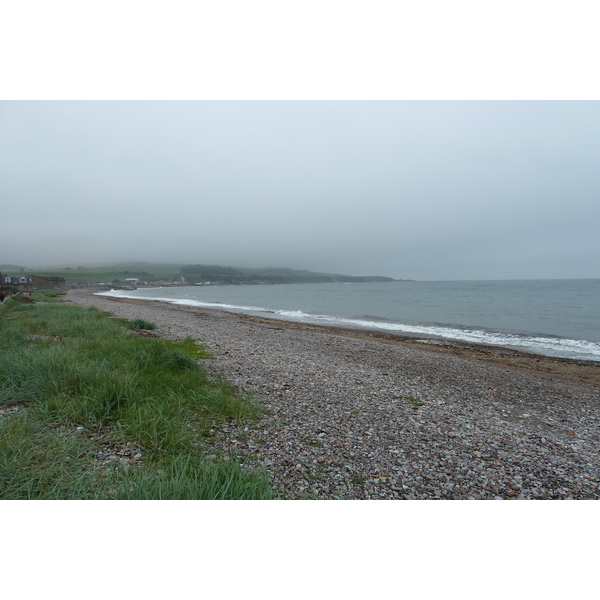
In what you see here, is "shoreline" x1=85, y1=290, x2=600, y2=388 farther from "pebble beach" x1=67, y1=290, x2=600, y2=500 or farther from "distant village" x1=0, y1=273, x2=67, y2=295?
"distant village" x1=0, y1=273, x2=67, y2=295

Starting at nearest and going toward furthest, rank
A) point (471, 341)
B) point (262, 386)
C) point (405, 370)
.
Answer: point (262, 386) → point (405, 370) → point (471, 341)

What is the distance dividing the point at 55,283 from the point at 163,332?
108817 millimetres

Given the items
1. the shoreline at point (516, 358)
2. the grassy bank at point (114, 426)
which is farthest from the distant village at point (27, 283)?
the shoreline at point (516, 358)

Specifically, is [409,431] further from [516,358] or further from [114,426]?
[516,358]

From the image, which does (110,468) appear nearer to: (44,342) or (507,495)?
(507,495)

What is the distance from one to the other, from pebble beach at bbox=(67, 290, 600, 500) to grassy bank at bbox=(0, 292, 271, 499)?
54 cm

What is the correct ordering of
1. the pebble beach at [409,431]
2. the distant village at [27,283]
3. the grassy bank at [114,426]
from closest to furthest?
the grassy bank at [114,426]
the pebble beach at [409,431]
the distant village at [27,283]

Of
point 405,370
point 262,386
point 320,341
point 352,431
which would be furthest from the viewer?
point 320,341

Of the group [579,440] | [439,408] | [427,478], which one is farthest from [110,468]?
[579,440]

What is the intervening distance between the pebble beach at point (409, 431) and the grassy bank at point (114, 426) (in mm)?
545

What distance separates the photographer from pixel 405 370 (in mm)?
10203

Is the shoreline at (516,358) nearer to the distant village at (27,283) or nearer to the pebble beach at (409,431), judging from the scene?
the pebble beach at (409,431)

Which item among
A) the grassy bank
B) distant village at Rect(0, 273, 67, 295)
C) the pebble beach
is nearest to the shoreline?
the pebble beach

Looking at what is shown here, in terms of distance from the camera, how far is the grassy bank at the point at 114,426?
3.01 metres
